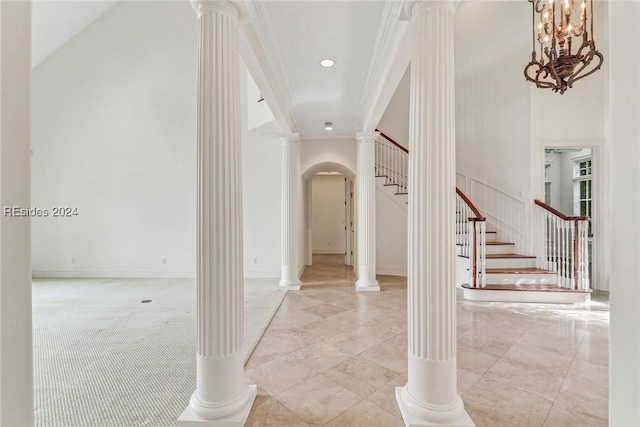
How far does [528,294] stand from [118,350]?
5.74 meters

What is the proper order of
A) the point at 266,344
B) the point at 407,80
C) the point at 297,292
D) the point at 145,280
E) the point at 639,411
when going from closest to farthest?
the point at 639,411, the point at 266,344, the point at 297,292, the point at 145,280, the point at 407,80

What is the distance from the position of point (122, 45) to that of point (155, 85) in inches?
48.5

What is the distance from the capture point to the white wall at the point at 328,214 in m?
10.3

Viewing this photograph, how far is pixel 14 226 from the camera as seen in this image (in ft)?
Answer: 2.14

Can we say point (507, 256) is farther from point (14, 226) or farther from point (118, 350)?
point (14, 226)

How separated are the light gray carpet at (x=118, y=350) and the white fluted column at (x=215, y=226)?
0.46m

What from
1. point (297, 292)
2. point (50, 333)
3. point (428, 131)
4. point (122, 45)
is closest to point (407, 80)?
point (297, 292)

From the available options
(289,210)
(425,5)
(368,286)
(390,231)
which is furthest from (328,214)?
(425,5)

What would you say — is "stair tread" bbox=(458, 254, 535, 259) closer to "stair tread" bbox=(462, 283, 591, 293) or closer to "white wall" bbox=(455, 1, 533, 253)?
"white wall" bbox=(455, 1, 533, 253)

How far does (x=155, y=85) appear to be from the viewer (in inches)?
258

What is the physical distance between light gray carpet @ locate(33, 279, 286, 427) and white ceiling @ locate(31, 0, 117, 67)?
17.1ft

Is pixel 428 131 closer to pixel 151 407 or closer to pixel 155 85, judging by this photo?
pixel 151 407

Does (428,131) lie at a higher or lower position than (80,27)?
lower

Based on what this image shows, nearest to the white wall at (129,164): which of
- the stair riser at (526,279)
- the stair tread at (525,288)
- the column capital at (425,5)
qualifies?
the stair tread at (525,288)
